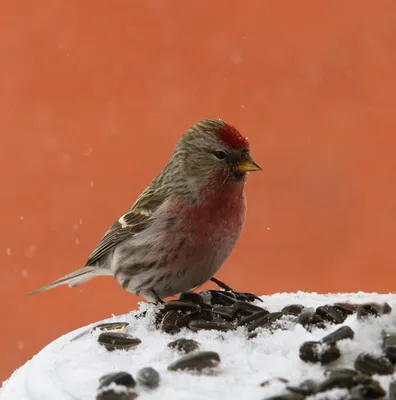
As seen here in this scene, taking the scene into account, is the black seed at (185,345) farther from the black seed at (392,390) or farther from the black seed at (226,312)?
the black seed at (392,390)

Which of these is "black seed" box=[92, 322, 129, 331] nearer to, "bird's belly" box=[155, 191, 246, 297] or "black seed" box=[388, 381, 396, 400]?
"bird's belly" box=[155, 191, 246, 297]

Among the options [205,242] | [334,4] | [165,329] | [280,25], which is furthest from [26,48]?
[165,329]

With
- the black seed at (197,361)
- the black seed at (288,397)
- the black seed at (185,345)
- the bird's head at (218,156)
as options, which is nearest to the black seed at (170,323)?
the black seed at (185,345)

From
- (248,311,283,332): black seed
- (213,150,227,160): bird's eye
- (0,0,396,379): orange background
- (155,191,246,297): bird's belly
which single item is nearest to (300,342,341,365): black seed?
(248,311,283,332): black seed

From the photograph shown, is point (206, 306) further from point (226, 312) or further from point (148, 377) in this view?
point (148, 377)

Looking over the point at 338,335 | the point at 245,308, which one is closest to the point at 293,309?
the point at 245,308
